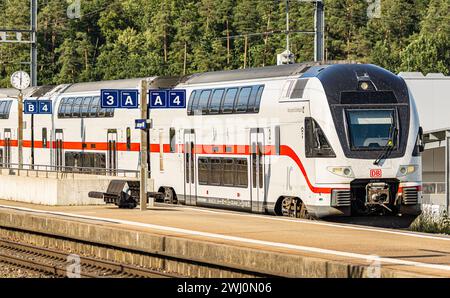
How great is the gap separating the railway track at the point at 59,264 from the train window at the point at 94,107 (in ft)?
50.6

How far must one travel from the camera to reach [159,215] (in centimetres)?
2841

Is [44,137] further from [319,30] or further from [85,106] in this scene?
[319,30]

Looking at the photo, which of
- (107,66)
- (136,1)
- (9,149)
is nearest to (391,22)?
(107,66)

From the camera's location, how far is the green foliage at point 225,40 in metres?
126

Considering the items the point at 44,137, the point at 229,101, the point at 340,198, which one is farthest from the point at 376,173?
the point at 44,137

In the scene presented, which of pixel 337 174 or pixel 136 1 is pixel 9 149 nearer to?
pixel 337 174

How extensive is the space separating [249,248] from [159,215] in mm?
9415

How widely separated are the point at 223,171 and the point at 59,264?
10233 millimetres

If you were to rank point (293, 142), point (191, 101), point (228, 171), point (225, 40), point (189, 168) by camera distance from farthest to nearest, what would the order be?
point (225, 40) < point (191, 101) < point (189, 168) < point (228, 171) < point (293, 142)

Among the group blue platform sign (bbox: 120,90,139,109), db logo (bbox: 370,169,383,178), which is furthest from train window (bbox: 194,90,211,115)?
db logo (bbox: 370,169,383,178)

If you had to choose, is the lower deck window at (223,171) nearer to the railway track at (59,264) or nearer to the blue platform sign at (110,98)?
the blue platform sign at (110,98)

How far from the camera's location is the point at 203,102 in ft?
114

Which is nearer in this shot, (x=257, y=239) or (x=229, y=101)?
(x=257, y=239)

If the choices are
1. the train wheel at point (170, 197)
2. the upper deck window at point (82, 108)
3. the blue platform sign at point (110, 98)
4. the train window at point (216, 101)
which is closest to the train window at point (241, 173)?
the train window at point (216, 101)
